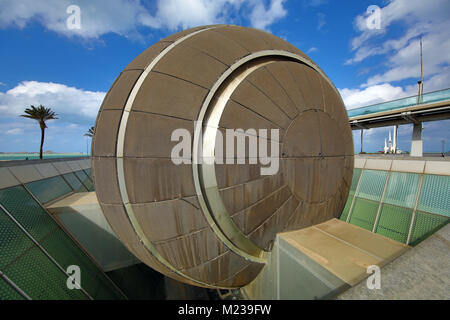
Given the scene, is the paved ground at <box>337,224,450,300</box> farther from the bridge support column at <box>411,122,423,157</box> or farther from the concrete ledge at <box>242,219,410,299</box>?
the bridge support column at <box>411,122,423,157</box>

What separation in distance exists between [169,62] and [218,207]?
360 cm

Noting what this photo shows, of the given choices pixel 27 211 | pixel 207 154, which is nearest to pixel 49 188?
pixel 27 211

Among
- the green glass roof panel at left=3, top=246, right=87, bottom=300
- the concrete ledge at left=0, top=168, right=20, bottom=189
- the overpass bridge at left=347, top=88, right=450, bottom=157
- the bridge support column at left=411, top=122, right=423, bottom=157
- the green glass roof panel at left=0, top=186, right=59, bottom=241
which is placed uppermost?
the overpass bridge at left=347, top=88, right=450, bottom=157

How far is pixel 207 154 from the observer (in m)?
3.62

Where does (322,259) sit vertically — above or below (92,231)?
above

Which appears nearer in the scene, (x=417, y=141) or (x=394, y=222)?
(x=394, y=222)

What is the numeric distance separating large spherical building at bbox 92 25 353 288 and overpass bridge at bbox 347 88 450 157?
18963 mm

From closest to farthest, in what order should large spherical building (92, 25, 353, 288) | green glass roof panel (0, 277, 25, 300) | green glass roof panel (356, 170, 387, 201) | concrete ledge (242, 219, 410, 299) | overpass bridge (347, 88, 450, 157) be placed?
concrete ledge (242, 219, 410, 299) → large spherical building (92, 25, 353, 288) → green glass roof panel (0, 277, 25, 300) → green glass roof panel (356, 170, 387, 201) → overpass bridge (347, 88, 450, 157)

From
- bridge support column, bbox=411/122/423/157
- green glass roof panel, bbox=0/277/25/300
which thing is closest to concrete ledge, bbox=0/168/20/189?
green glass roof panel, bbox=0/277/25/300

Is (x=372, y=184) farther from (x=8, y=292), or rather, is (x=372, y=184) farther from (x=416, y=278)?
(x=8, y=292)

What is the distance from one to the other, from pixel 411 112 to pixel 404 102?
1211 mm

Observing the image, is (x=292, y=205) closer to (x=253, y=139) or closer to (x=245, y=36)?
(x=253, y=139)

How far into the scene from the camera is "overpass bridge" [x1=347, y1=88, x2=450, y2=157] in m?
14.6

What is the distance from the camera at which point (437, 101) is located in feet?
47.5
